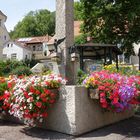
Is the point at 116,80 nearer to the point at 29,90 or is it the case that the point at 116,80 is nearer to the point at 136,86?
the point at 136,86

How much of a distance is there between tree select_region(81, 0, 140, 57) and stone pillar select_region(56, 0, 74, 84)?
40.1ft

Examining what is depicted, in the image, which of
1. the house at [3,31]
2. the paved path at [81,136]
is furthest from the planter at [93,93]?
the house at [3,31]

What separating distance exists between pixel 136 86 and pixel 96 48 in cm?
Result: 903

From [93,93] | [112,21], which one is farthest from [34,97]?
[112,21]

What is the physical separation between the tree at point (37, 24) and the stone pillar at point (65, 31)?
72.1 m

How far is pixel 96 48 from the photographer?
1512cm

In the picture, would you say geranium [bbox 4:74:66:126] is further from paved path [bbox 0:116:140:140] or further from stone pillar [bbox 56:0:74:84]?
stone pillar [bbox 56:0:74:84]

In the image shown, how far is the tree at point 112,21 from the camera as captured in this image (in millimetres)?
20312

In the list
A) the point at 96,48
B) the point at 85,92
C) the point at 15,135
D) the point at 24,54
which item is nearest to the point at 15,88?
the point at 15,135

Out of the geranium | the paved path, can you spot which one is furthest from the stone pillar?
the paved path

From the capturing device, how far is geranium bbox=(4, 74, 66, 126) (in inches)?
219

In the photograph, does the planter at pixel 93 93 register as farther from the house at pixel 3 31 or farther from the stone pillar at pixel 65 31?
the house at pixel 3 31

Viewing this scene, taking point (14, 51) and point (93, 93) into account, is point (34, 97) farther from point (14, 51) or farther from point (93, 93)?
point (14, 51)

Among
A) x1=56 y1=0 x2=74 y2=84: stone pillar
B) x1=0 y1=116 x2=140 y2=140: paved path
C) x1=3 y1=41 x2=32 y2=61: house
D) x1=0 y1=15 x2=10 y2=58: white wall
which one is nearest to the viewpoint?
x1=0 y1=116 x2=140 y2=140: paved path
